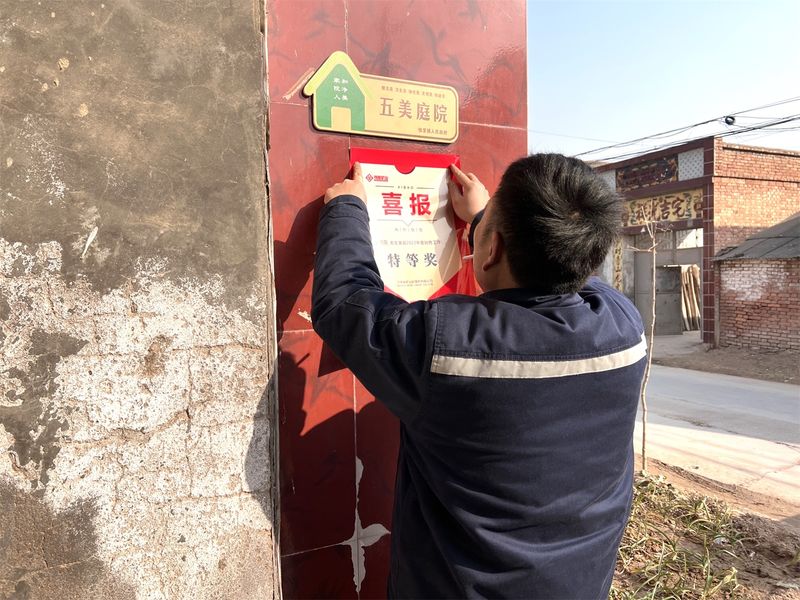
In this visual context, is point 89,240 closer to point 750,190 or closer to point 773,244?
point 773,244

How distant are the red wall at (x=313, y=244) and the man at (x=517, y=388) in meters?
0.53

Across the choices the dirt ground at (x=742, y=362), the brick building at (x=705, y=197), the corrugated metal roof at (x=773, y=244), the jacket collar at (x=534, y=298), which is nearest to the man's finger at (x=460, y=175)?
the jacket collar at (x=534, y=298)

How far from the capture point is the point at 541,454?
3.65ft

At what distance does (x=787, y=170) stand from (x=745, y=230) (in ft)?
5.64

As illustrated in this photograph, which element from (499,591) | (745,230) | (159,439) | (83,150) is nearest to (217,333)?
(159,439)

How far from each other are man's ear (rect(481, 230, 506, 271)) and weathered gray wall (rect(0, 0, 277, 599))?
1.86 ft

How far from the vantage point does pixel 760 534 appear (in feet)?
10.8

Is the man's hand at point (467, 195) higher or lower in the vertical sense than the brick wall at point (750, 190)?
lower

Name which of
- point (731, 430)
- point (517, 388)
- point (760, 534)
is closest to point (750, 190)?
point (731, 430)

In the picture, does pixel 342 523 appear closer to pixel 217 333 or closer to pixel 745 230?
pixel 217 333

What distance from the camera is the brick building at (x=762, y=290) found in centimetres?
959

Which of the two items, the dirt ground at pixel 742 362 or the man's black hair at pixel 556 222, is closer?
the man's black hair at pixel 556 222

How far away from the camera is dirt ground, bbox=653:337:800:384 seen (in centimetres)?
894

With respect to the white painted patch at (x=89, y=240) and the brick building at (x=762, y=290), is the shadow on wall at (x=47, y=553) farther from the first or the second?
the brick building at (x=762, y=290)
